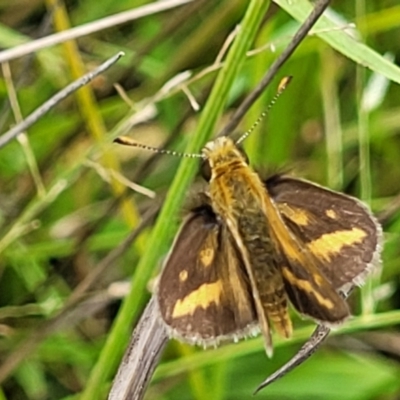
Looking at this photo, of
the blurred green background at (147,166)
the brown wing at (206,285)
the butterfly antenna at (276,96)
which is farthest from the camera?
the blurred green background at (147,166)

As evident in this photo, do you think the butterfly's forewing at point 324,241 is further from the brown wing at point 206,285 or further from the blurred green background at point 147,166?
the blurred green background at point 147,166

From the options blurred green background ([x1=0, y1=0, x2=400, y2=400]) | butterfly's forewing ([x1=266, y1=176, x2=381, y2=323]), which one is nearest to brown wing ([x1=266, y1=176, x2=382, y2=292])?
butterfly's forewing ([x1=266, y1=176, x2=381, y2=323])

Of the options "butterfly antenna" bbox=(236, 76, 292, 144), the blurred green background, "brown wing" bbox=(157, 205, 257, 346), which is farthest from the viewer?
the blurred green background

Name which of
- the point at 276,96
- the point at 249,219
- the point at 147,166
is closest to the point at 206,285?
the point at 249,219

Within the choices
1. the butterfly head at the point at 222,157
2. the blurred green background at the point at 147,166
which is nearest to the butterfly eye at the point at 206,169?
the butterfly head at the point at 222,157

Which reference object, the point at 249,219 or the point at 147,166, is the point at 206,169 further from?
the point at 147,166

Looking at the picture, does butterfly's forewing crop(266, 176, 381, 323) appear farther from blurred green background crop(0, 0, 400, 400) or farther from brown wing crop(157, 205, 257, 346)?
blurred green background crop(0, 0, 400, 400)
